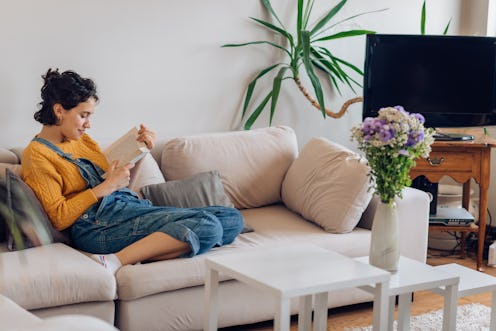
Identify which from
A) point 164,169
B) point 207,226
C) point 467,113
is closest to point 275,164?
point 164,169

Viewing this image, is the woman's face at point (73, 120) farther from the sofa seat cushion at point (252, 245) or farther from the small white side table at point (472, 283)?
the small white side table at point (472, 283)

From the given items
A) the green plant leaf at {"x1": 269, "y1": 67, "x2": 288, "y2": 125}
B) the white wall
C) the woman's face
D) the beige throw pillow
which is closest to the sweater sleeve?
the woman's face

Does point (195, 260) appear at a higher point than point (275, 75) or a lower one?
lower

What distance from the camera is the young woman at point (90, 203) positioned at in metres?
3.01

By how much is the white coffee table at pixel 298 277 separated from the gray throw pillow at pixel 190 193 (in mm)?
780

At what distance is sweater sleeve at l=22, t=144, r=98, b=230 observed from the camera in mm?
2994

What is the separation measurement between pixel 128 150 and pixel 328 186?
0.91 metres

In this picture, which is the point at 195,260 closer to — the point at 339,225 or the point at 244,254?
the point at 244,254

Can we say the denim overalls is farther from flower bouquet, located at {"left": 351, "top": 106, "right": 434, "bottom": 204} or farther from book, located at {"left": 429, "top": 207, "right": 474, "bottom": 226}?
book, located at {"left": 429, "top": 207, "right": 474, "bottom": 226}

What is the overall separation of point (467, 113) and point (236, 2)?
1.35 meters

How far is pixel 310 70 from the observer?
4.11 meters

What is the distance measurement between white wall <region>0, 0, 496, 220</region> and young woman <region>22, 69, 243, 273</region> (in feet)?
1.46

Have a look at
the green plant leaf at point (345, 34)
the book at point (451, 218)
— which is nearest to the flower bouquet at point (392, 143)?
the book at point (451, 218)

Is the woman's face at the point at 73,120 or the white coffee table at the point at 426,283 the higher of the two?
the woman's face at the point at 73,120
